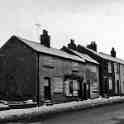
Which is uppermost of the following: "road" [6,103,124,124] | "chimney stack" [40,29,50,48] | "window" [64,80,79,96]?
"chimney stack" [40,29,50,48]

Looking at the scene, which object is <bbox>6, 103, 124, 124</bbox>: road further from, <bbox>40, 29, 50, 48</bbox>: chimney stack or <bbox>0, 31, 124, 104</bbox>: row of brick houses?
<bbox>40, 29, 50, 48</bbox>: chimney stack

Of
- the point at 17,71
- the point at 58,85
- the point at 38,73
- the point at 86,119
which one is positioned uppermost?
the point at 17,71

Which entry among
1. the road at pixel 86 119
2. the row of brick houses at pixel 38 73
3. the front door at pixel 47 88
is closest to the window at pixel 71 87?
the row of brick houses at pixel 38 73

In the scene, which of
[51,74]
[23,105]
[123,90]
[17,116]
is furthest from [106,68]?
[17,116]

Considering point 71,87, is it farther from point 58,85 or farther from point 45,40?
point 45,40

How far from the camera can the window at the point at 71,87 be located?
111 feet

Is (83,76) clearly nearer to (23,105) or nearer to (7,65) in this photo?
(7,65)

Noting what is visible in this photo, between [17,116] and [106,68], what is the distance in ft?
105

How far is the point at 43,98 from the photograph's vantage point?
2867 centimetres

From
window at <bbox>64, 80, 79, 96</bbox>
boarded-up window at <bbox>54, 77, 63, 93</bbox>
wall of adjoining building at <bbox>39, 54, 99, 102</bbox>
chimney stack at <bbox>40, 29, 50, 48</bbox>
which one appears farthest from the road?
chimney stack at <bbox>40, 29, 50, 48</bbox>

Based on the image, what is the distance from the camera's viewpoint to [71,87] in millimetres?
34969

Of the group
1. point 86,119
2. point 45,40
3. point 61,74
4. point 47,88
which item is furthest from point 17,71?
point 86,119

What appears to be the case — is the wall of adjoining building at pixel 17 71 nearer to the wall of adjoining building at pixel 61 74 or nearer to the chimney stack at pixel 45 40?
the wall of adjoining building at pixel 61 74

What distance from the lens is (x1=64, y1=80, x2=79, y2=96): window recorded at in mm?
33750
